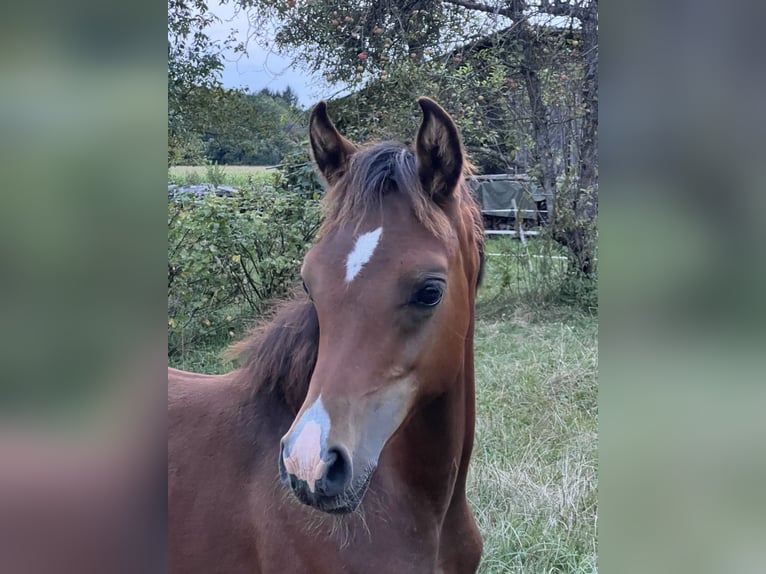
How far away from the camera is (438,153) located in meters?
1.10

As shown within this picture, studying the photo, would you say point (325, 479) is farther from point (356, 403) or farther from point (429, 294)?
point (429, 294)

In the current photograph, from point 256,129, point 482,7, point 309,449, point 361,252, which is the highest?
point 482,7

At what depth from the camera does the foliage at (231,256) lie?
2.22 meters

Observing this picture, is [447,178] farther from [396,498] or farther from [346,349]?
[396,498]

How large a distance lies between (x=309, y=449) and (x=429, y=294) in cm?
36

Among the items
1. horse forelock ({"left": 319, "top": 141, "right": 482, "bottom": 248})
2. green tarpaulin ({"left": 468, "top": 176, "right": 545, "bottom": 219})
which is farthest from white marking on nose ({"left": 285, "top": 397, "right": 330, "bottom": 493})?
green tarpaulin ({"left": 468, "top": 176, "right": 545, "bottom": 219})

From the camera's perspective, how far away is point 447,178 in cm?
113

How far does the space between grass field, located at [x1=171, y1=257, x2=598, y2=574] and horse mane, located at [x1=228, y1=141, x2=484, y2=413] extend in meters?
0.99

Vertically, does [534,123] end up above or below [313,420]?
above

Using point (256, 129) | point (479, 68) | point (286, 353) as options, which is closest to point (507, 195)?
point (479, 68)

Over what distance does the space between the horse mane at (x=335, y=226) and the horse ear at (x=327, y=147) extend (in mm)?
58

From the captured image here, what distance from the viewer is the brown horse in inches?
36.9
